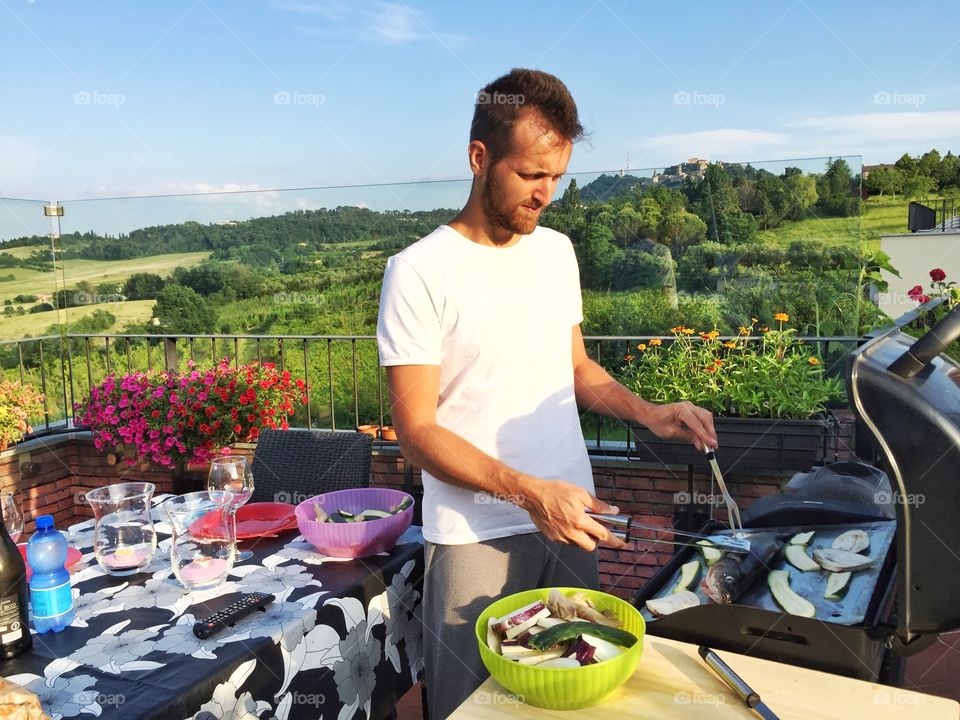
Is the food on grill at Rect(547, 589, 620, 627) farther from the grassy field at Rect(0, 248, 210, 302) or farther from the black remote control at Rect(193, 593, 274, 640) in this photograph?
the grassy field at Rect(0, 248, 210, 302)

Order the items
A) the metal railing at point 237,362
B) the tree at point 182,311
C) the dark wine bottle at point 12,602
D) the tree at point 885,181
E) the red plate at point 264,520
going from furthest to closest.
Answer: the tree at point 182,311 < the tree at point 885,181 < the metal railing at point 237,362 < the red plate at point 264,520 < the dark wine bottle at point 12,602

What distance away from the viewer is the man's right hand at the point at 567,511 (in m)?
1.19

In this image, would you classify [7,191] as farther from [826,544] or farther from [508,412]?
[826,544]

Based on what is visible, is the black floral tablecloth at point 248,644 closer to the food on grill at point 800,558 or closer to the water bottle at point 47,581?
the water bottle at point 47,581

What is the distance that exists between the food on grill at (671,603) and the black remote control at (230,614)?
2.65ft

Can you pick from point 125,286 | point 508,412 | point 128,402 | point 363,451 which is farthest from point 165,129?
point 508,412

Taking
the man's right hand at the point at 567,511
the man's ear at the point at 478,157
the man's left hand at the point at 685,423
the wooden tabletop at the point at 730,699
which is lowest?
the wooden tabletop at the point at 730,699

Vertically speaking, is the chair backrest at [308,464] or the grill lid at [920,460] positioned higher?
the grill lid at [920,460]

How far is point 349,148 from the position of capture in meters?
8.44

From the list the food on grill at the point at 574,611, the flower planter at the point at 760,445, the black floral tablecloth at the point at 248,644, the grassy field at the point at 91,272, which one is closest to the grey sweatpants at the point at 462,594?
the black floral tablecloth at the point at 248,644

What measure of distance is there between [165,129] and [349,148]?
2.58m

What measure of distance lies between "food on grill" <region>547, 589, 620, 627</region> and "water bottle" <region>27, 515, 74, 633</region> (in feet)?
3.25

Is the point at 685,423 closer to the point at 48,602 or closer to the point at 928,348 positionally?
the point at 928,348

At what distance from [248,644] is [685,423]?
1002 mm
